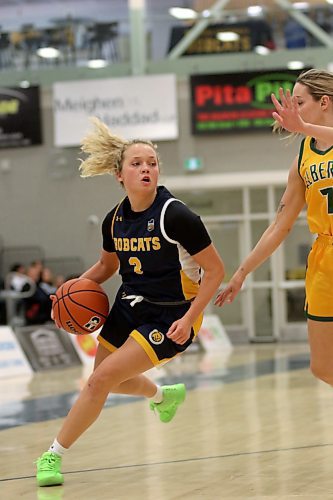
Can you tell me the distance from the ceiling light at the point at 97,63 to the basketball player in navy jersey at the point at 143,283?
15021 millimetres

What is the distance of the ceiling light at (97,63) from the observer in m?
20.3

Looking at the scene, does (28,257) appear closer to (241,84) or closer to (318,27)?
(241,84)

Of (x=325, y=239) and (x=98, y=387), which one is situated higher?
(x=325, y=239)

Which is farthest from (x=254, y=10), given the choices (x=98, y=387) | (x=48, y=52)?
(x=98, y=387)

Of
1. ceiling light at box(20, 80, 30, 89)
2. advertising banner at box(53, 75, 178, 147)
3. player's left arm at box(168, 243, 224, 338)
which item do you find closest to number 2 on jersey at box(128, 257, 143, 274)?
player's left arm at box(168, 243, 224, 338)

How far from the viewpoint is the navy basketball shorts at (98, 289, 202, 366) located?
525cm

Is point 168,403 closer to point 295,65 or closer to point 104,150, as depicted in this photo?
point 104,150

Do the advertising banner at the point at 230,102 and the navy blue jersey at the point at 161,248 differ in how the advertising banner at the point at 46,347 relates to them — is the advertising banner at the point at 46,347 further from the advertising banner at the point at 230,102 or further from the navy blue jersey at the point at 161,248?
the navy blue jersey at the point at 161,248

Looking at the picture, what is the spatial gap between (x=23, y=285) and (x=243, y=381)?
7.23 meters

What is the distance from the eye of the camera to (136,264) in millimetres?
5367

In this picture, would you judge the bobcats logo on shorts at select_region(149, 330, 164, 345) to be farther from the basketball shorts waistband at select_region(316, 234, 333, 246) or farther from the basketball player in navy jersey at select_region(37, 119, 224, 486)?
the basketball shorts waistband at select_region(316, 234, 333, 246)

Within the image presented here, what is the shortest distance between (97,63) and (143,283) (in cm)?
1553

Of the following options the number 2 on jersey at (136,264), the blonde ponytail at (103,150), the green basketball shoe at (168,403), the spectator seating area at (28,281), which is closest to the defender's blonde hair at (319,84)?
the blonde ponytail at (103,150)

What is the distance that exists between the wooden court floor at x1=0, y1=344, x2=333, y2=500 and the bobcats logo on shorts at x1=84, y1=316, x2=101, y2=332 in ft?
2.67
